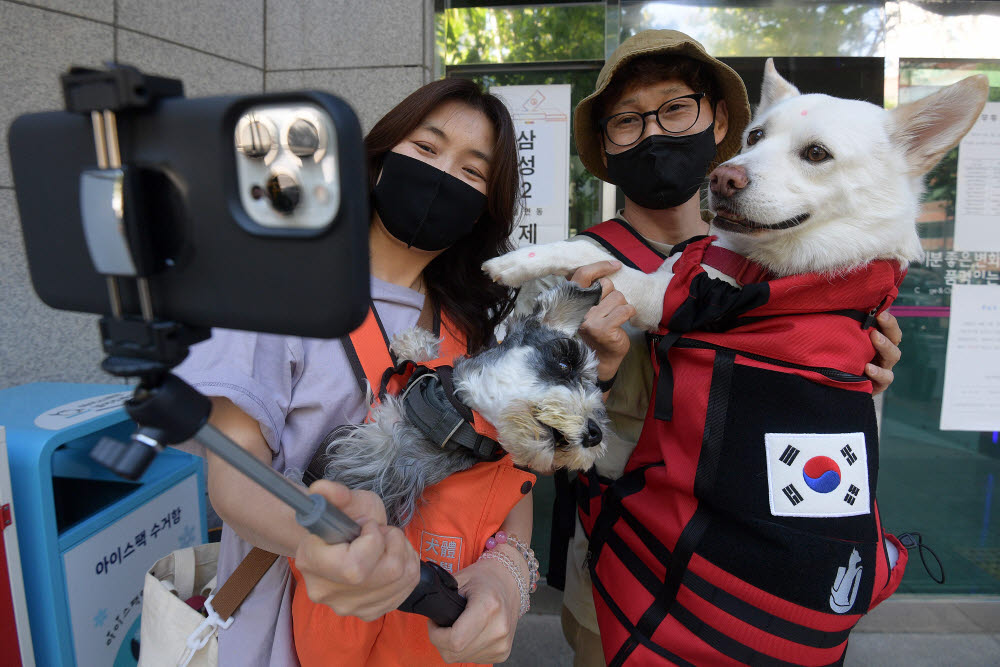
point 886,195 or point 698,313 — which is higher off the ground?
point 886,195

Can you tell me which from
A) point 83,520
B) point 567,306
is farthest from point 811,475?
point 83,520

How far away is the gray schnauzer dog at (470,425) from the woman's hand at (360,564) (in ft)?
1.42

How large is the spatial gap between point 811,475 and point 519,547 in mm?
851

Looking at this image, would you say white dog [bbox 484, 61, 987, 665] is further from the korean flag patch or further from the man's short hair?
the man's short hair

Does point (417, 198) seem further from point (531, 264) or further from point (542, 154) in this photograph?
point (542, 154)

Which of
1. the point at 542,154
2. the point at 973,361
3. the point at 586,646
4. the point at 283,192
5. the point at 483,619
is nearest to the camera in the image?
the point at 283,192

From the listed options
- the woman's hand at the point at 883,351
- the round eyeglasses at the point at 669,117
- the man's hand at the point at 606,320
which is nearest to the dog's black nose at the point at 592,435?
the man's hand at the point at 606,320

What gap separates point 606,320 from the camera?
1.48m

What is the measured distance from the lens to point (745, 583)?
1440 millimetres

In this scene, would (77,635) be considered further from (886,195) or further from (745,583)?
(886,195)

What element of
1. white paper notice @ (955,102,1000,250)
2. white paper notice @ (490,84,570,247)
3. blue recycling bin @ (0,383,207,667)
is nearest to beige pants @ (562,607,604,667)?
blue recycling bin @ (0,383,207,667)

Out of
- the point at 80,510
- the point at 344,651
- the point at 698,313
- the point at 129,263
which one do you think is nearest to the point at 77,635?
the point at 80,510

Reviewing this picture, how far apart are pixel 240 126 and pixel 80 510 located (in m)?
2.75

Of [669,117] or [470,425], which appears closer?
[470,425]
